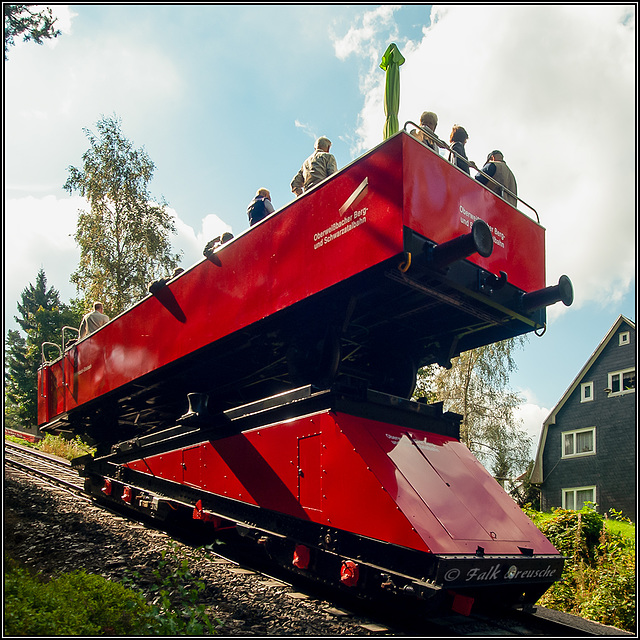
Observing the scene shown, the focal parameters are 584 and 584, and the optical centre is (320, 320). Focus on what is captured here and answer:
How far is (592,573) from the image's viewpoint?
22.9 ft

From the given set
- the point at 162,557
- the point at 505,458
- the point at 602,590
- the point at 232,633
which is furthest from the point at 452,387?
the point at 232,633

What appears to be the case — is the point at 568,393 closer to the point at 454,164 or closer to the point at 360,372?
the point at 360,372

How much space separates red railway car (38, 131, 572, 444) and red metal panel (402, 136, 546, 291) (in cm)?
1

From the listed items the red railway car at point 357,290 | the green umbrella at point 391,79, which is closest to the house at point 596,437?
the red railway car at point 357,290

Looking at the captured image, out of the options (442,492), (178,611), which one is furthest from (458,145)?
(178,611)

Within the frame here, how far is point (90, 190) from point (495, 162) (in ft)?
65.5

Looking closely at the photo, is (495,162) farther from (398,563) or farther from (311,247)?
(398,563)

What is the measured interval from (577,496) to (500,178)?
15.7 meters

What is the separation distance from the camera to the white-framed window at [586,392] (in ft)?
64.2

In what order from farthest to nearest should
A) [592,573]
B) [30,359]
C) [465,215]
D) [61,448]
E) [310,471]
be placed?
[30,359]
[61,448]
[592,573]
[465,215]
[310,471]

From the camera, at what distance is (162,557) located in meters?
5.56

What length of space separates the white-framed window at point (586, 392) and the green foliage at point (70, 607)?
60.6 feet

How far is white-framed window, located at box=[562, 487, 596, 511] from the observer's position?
60.1 ft

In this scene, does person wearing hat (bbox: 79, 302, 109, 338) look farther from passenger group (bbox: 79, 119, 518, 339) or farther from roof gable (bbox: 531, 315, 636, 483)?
roof gable (bbox: 531, 315, 636, 483)
